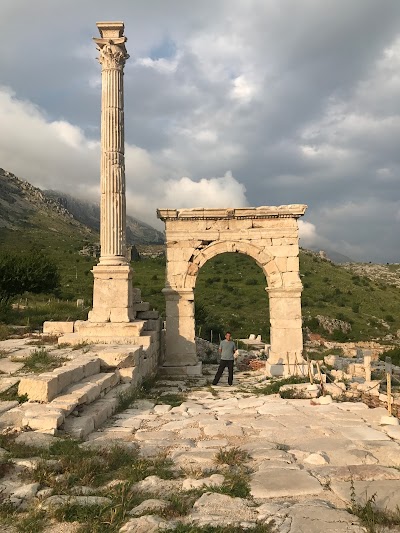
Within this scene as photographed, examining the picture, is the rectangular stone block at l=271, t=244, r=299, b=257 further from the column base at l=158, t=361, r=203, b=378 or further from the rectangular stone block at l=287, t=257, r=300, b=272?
the column base at l=158, t=361, r=203, b=378

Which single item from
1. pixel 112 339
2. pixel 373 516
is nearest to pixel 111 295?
pixel 112 339

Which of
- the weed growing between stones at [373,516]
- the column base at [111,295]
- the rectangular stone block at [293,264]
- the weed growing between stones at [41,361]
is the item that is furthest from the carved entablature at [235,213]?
the weed growing between stones at [373,516]

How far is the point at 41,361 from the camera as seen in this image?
8.21m

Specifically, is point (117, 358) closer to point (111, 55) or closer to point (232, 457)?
point (232, 457)

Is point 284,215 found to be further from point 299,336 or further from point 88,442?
point 88,442

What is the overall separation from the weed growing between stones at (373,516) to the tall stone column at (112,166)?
30.6 feet

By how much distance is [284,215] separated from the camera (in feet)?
45.6

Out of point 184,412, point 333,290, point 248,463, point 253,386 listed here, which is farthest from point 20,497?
point 333,290

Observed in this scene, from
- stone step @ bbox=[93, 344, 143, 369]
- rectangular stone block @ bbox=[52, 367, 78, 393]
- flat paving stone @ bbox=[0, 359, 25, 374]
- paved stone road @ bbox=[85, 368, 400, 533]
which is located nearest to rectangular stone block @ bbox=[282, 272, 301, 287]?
paved stone road @ bbox=[85, 368, 400, 533]

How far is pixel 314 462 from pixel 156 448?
1.78m

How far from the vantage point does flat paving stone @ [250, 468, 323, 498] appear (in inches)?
145

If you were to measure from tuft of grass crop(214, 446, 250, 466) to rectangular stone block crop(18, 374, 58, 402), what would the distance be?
272cm

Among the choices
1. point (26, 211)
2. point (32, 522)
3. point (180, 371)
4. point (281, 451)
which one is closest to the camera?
point (32, 522)

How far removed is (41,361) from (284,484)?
5.72 m
